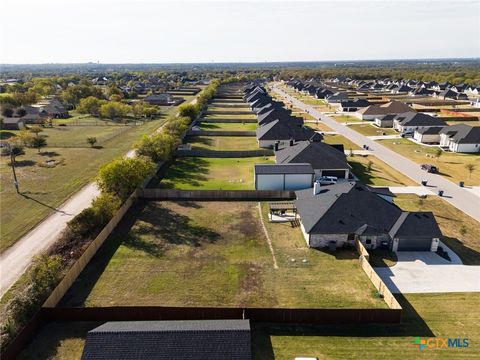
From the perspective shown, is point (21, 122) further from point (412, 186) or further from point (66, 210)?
point (412, 186)

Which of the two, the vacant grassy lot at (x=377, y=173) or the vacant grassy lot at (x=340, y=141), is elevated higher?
the vacant grassy lot at (x=340, y=141)

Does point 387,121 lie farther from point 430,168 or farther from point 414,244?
point 414,244

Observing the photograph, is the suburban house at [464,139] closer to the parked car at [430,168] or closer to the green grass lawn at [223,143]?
the parked car at [430,168]

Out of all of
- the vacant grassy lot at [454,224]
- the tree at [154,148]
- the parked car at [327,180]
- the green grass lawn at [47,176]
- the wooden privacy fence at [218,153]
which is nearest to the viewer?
the vacant grassy lot at [454,224]

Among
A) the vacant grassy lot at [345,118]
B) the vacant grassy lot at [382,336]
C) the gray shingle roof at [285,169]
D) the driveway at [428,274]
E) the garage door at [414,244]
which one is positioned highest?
the gray shingle roof at [285,169]

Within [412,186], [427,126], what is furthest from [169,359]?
[427,126]

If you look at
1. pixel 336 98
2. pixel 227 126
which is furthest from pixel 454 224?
pixel 336 98

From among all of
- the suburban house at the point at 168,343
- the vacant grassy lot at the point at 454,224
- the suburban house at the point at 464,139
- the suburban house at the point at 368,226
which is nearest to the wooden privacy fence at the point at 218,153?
the vacant grassy lot at the point at 454,224
